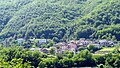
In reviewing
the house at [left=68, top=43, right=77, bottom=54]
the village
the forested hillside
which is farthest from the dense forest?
the forested hillside

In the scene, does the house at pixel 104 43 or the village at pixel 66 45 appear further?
the house at pixel 104 43

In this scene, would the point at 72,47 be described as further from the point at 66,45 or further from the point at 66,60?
the point at 66,60

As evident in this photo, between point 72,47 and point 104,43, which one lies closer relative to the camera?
point 72,47

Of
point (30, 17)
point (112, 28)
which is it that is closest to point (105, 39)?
point (112, 28)

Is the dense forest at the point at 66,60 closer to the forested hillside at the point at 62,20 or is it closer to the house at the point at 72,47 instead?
the house at the point at 72,47

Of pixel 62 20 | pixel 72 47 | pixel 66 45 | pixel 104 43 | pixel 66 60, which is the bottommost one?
pixel 62 20

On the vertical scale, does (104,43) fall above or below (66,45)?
below

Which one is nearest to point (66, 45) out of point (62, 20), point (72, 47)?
point (72, 47)

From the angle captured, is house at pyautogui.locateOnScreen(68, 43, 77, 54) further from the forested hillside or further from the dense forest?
the dense forest

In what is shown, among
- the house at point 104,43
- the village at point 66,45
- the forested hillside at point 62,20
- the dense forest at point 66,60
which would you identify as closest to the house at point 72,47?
the village at point 66,45
